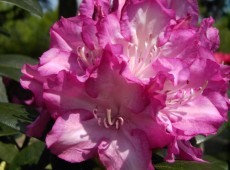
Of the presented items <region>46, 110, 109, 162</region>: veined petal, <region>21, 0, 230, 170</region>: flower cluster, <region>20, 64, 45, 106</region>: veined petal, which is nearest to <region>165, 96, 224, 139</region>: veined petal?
<region>21, 0, 230, 170</region>: flower cluster

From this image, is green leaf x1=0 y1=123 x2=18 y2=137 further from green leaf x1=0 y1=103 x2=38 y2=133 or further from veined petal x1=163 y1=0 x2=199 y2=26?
veined petal x1=163 y1=0 x2=199 y2=26

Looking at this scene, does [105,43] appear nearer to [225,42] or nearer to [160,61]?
[160,61]

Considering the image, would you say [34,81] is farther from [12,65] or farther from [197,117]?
[12,65]

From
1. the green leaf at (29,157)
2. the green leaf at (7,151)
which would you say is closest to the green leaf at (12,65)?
the green leaf at (7,151)

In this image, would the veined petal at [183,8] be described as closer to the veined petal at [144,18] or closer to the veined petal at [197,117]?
the veined petal at [144,18]

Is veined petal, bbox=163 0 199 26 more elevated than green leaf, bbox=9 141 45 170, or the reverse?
veined petal, bbox=163 0 199 26

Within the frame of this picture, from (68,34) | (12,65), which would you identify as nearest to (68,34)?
(68,34)

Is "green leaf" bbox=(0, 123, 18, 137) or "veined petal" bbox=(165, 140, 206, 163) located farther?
"green leaf" bbox=(0, 123, 18, 137)

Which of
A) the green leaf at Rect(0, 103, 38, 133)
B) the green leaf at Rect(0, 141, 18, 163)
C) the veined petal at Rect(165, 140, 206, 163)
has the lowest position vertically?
the green leaf at Rect(0, 141, 18, 163)
